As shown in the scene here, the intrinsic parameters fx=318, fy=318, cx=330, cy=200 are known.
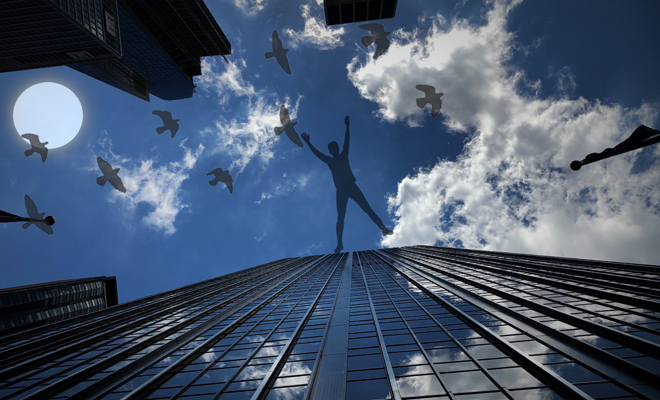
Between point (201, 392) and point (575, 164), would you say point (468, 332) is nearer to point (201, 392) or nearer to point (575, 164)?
point (575, 164)

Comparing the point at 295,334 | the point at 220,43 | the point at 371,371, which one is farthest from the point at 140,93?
the point at 371,371

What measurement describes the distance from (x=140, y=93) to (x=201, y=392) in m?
121

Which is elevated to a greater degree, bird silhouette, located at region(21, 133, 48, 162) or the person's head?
the person's head

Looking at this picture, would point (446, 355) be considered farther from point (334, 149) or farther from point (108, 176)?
point (334, 149)

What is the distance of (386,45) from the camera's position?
5809 centimetres

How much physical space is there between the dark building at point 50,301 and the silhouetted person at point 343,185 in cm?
8489

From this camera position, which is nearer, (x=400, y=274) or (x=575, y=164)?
(x=575, y=164)

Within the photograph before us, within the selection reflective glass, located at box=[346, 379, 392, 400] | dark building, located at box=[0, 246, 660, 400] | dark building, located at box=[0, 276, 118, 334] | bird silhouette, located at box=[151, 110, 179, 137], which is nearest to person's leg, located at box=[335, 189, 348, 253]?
bird silhouette, located at box=[151, 110, 179, 137]

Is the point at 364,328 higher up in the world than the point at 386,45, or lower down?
lower down

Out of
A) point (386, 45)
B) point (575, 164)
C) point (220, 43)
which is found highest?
point (220, 43)

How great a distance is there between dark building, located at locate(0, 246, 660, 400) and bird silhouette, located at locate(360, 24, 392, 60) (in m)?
44.2

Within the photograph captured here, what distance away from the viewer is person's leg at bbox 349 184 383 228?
122 metres

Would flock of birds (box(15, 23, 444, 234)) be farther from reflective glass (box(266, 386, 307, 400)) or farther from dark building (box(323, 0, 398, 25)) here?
reflective glass (box(266, 386, 307, 400))

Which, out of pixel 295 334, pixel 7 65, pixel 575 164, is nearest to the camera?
pixel 575 164
